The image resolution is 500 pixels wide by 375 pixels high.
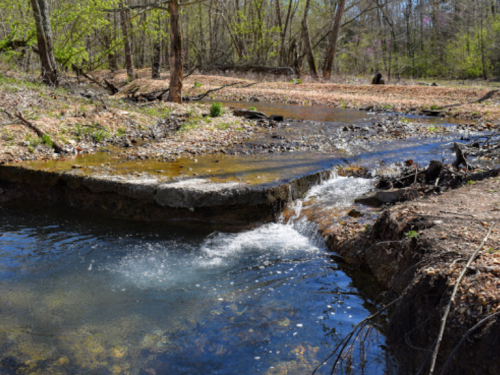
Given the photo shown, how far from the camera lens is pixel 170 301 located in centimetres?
428

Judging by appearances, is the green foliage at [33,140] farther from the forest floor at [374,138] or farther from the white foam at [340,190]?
the white foam at [340,190]

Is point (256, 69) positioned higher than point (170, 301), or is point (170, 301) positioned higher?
point (256, 69)

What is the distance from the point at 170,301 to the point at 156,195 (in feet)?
7.42

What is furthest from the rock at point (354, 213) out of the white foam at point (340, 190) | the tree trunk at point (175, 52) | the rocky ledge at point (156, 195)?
the tree trunk at point (175, 52)

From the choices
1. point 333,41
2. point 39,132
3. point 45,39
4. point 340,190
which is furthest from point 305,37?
point 340,190

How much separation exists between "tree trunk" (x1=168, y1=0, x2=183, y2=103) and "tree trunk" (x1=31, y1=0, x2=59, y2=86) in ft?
12.5

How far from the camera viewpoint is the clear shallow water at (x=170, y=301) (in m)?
3.41

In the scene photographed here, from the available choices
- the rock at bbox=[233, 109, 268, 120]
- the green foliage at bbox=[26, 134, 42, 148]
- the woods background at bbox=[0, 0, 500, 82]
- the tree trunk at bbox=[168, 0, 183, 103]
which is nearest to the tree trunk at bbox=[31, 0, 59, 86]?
the woods background at bbox=[0, 0, 500, 82]

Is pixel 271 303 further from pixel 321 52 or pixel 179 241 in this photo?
pixel 321 52

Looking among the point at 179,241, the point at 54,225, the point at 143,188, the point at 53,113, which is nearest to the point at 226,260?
the point at 179,241

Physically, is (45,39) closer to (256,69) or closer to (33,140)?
(33,140)

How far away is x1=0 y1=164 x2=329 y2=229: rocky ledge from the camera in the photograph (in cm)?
610

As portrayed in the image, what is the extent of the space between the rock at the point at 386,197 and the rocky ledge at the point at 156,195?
1.08 m

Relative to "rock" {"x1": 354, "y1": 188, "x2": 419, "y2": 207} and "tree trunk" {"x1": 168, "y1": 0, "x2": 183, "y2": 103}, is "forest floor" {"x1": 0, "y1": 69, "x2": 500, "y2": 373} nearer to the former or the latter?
"rock" {"x1": 354, "y1": 188, "x2": 419, "y2": 207}
